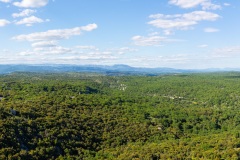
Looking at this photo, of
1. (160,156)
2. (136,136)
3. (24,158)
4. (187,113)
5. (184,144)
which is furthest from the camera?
(187,113)

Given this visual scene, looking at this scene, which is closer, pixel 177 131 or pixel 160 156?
pixel 160 156

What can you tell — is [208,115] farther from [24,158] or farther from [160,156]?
[24,158]

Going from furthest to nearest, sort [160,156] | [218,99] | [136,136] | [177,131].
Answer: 1. [218,99]
2. [177,131]
3. [136,136]
4. [160,156]

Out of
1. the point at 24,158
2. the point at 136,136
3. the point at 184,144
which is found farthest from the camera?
the point at 136,136

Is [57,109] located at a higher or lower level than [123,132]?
higher

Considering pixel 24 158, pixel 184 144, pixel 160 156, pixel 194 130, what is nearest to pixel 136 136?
pixel 184 144

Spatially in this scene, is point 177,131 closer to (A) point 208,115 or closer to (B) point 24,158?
(A) point 208,115

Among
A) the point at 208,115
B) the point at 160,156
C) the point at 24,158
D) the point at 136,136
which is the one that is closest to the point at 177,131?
the point at 136,136

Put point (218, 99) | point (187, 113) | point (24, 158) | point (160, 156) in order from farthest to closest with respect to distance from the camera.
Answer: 1. point (218, 99)
2. point (187, 113)
3. point (160, 156)
4. point (24, 158)

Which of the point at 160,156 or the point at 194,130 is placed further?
the point at 194,130
